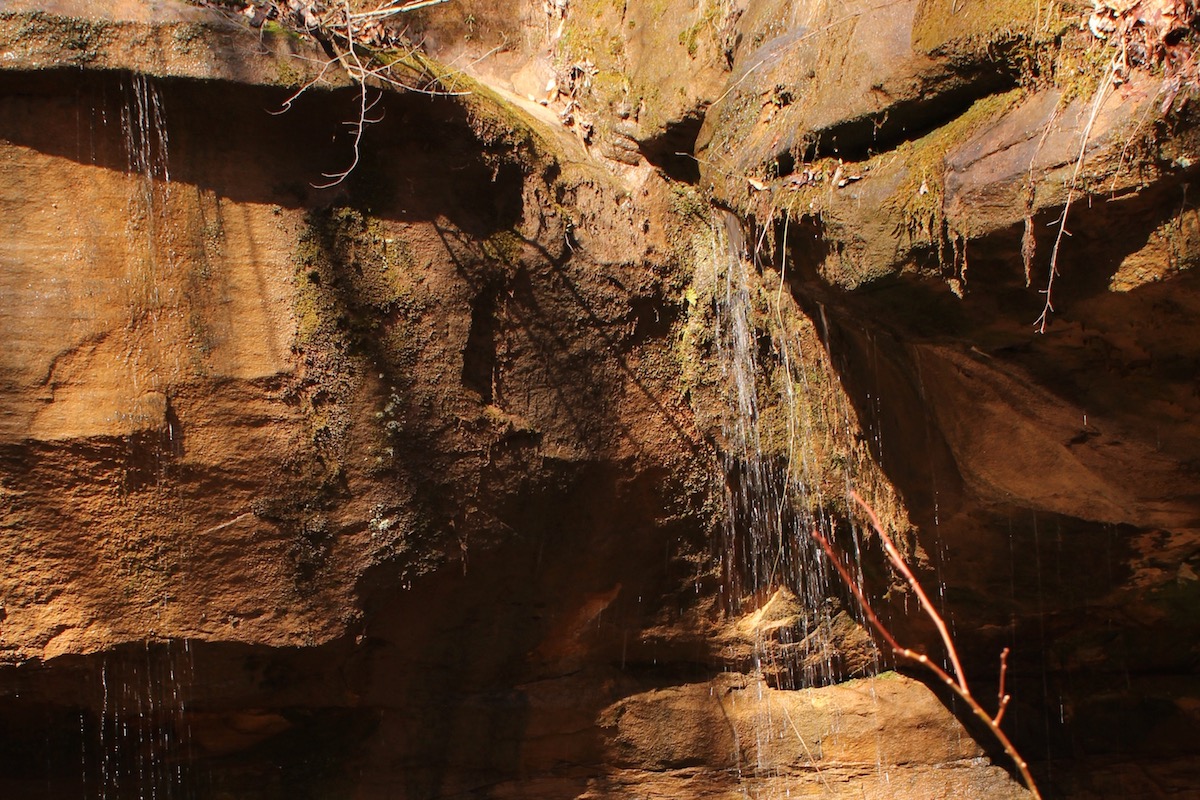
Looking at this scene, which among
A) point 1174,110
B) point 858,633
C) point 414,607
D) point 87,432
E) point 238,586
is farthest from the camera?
point 858,633

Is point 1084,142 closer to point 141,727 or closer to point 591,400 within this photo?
point 591,400

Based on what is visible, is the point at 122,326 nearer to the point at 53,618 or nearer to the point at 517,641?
the point at 53,618

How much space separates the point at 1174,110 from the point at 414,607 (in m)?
3.85

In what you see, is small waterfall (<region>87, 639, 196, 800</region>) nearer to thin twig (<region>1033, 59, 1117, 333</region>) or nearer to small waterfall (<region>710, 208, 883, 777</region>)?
small waterfall (<region>710, 208, 883, 777</region>)

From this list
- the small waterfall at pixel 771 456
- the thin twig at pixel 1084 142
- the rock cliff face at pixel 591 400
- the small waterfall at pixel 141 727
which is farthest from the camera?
the small waterfall at pixel 771 456

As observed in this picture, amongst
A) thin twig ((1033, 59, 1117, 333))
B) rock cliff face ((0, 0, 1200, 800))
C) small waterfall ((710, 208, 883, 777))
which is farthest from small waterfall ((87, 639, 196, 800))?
thin twig ((1033, 59, 1117, 333))

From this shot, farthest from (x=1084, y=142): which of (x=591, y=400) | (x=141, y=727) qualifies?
(x=141, y=727)

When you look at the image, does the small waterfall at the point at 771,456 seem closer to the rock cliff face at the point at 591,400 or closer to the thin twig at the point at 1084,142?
the rock cliff face at the point at 591,400

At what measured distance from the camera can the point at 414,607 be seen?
5332mm

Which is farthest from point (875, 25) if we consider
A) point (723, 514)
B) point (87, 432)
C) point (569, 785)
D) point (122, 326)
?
point (569, 785)

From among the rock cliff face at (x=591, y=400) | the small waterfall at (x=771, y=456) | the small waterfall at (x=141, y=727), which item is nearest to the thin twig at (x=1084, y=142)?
the rock cliff face at (x=591, y=400)

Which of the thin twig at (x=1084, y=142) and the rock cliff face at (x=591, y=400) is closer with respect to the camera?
the thin twig at (x=1084, y=142)

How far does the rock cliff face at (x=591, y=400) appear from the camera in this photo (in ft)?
13.3

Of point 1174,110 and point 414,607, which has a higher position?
point 1174,110
